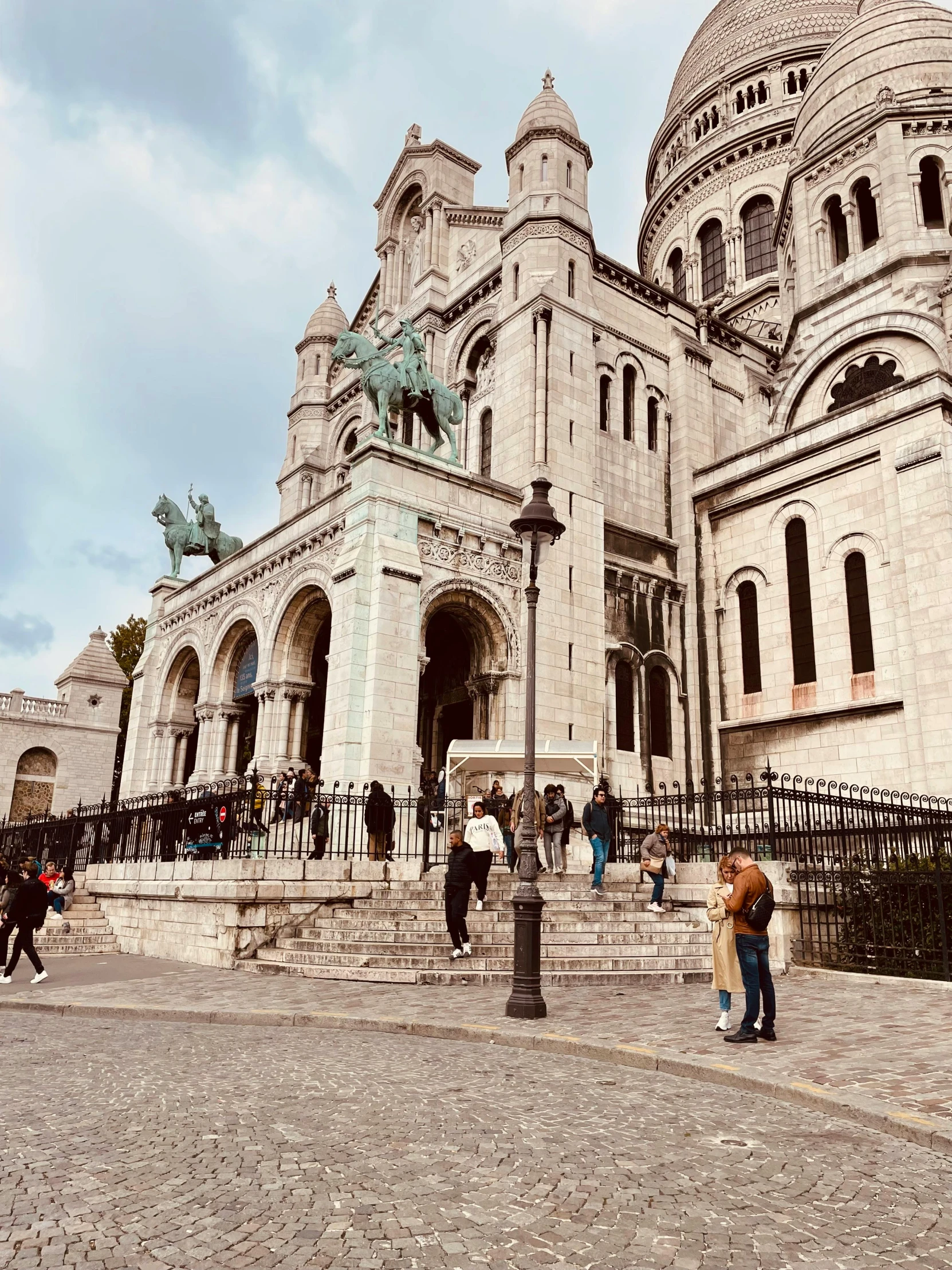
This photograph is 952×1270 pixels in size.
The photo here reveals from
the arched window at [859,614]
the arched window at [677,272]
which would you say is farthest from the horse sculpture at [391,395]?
the arched window at [677,272]

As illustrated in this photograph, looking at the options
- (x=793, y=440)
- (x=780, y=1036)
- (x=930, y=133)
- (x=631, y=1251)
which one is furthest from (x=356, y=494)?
(x=930, y=133)

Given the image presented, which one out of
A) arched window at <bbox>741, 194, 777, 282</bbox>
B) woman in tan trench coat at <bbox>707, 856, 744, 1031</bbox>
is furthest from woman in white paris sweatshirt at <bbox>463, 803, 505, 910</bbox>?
arched window at <bbox>741, 194, 777, 282</bbox>

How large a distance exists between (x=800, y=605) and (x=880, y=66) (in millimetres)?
19580

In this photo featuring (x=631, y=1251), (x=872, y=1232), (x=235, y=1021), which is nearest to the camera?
(x=631, y=1251)

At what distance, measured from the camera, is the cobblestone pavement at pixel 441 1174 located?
12.1ft

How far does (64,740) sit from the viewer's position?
40.4 meters

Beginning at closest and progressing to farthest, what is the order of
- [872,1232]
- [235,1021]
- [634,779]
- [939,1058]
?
[872,1232] < [939,1058] < [235,1021] < [634,779]

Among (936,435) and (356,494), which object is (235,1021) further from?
(936,435)

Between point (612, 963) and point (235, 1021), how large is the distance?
5182 millimetres

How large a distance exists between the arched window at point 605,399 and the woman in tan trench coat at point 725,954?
813 inches

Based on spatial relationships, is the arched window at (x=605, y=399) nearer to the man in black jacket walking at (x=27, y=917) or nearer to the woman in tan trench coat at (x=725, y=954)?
the man in black jacket walking at (x=27, y=917)

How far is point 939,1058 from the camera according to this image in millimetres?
7137

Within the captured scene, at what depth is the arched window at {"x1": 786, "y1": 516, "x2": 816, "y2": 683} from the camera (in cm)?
2383

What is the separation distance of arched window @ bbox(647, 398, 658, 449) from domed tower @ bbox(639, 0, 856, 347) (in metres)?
13.9
